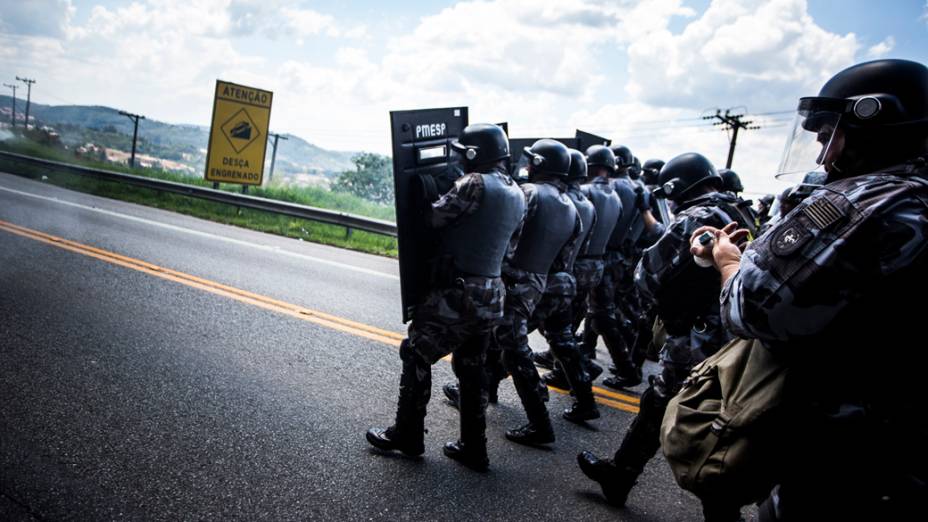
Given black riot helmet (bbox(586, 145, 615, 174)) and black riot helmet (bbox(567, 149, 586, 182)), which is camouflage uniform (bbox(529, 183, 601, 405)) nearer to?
black riot helmet (bbox(567, 149, 586, 182))

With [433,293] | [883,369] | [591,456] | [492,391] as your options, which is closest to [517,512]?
[591,456]

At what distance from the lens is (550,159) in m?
4.37

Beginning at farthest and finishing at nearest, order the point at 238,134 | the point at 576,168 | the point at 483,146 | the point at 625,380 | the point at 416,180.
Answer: the point at 238,134 < the point at 625,380 < the point at 576,168 < the point at 483,146 < the point at 416,180

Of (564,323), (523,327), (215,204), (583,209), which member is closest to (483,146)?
(523,327)

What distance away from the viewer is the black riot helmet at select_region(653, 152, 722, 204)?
137 inches

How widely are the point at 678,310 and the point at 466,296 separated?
123 centimetres

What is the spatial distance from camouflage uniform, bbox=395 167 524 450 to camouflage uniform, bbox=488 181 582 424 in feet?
1.86

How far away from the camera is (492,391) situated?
4.76m

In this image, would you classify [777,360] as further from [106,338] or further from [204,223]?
[204,223]

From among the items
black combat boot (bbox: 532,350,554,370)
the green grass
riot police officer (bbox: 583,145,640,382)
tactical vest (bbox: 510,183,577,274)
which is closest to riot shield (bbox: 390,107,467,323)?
tactical vest (bbox: 510,183,577,274)

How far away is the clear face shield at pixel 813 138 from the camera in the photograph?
5.83ft

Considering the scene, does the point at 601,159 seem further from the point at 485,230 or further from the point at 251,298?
the point at 251,298

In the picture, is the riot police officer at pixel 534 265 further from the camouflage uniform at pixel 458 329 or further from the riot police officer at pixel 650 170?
the riot police officer at pixel 650 170

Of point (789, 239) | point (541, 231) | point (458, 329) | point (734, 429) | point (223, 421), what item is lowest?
point (223, 421)
